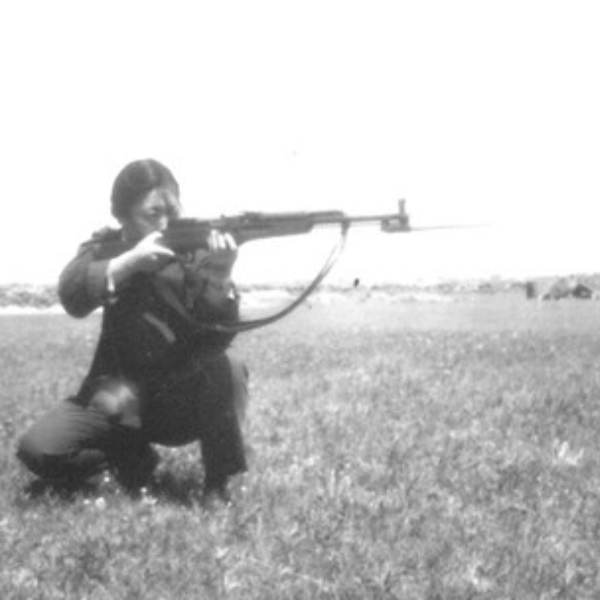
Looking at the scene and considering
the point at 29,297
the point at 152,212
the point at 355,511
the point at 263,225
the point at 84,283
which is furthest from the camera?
the point at 29,297

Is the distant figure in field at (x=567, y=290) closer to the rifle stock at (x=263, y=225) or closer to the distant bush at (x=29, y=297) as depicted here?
the distant bush at (x=29, y=297)

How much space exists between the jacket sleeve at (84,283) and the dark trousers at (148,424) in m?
0.49

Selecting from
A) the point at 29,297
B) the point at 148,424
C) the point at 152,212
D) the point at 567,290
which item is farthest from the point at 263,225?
the point at 29,297

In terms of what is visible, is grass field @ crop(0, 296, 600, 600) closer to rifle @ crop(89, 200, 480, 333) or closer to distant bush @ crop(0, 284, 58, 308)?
rifle @ crop(89, 200, 480, 333)

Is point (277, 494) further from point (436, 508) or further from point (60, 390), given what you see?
point (60, 390)

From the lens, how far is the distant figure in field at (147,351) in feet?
18.8

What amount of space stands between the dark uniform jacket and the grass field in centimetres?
78

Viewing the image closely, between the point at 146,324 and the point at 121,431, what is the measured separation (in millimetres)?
664

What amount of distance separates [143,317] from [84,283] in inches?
15.8

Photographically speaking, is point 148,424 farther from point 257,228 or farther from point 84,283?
point 257,228

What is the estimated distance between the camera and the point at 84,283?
18.7 ft

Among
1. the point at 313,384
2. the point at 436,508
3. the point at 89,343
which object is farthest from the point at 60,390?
the point at 89,343

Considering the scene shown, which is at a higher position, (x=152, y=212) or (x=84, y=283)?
(x=152, y=212)

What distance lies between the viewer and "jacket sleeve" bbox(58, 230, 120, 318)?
567 cm
